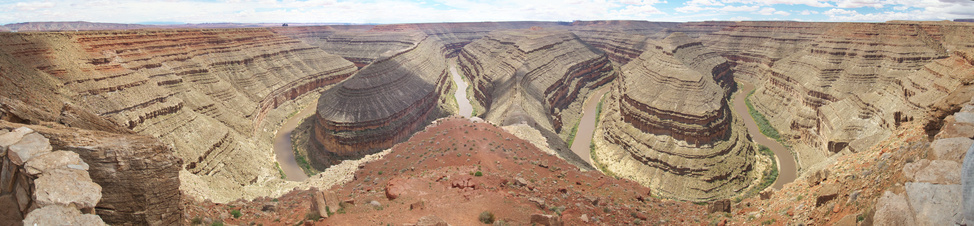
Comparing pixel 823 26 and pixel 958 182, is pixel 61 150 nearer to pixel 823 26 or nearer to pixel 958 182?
pixel 958 182

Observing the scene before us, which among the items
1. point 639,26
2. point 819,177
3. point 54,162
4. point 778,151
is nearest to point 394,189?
point 54,162

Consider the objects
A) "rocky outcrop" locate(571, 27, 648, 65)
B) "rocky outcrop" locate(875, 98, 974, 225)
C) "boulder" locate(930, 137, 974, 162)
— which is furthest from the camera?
"rocky outcrop" locate(571, 27, 648, 65)

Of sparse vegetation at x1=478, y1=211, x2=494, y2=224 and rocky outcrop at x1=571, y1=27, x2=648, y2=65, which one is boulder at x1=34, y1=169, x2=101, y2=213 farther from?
rocky outcrop at x1=571, y1=27, x2=648, y2=65

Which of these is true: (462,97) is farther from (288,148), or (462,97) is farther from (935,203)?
(935,203)

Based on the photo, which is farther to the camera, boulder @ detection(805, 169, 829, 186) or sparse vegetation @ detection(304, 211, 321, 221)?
sparse vegetation @ detection(304, 211, 321, 221)

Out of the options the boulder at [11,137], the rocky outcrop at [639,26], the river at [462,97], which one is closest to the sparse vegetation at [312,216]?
the boulder at [11,137]

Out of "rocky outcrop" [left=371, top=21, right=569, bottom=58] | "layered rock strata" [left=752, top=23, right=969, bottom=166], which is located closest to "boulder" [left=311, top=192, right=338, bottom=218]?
"layered rock strata" [left=752, top=23, right=969, bottom=166]

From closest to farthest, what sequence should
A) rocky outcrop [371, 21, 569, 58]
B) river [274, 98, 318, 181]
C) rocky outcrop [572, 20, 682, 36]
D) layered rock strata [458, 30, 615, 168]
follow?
1. river [274, 98, 318, 181]
2. layered rock strata [458, 30, 615, 168]
3. rocky outcrop [371, 21, 569, 58]
4. rocky outcrop [572, 20, 682, 36]
